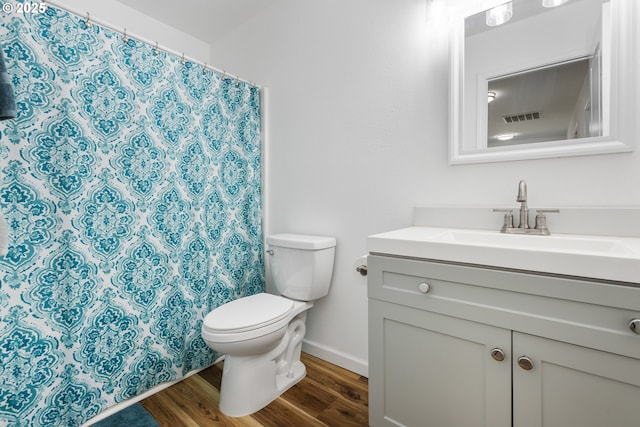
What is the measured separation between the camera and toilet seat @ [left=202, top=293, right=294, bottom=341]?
53.3 inches

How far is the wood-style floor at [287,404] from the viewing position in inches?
54.4

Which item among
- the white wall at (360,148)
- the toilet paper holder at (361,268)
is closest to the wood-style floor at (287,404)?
the white wall at (360,148)

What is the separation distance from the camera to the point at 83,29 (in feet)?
4.33

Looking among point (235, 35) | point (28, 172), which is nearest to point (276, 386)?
point (28, 172)

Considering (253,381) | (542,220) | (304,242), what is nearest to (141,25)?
(304,242)

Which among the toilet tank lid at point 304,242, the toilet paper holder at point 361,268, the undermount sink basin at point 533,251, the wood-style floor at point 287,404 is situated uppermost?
the undermount sink basin at point 533,251

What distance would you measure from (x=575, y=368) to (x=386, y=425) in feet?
2.17

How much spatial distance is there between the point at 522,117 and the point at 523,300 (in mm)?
811

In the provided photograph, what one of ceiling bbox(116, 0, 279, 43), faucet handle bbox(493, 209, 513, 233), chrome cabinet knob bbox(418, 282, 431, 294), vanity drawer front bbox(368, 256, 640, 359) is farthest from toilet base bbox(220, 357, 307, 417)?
ceiling bbox(116, 0, 279, 43)

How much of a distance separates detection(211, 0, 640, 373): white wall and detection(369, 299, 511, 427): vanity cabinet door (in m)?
0.58

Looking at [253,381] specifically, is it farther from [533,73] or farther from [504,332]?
[533,73]

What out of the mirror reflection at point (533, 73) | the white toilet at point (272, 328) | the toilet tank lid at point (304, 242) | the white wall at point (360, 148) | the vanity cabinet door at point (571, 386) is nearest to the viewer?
the vanity cabinet door at point (571, 386)

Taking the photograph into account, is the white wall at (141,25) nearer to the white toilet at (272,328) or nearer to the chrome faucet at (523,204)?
the white toilet at (272,328)

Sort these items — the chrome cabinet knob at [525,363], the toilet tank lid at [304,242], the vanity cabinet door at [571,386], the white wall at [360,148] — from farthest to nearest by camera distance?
1. the toilet tank lid at [304,242]
2. the white wall at [360,148]
3. the chrome cabinet knob at [525,363]
4. the vanity cabinet door at [571,386]
